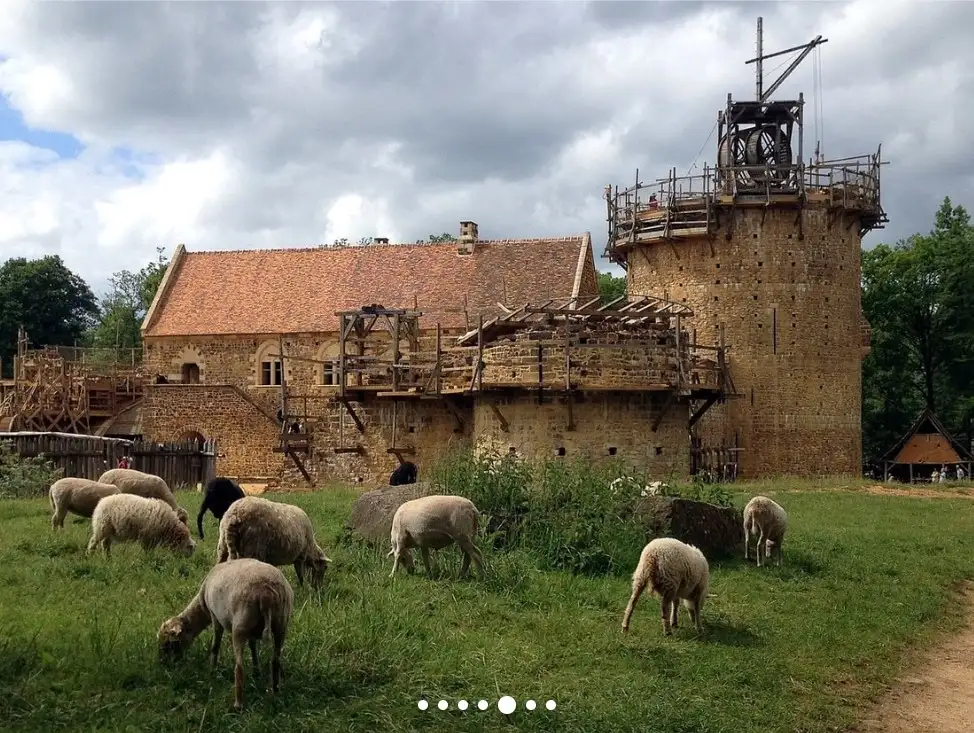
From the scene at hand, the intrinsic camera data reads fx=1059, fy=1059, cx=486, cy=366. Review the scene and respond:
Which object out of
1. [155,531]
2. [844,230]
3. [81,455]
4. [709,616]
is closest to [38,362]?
[81,455]

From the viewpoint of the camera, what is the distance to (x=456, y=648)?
9445 mm

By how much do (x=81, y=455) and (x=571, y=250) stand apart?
19.0m

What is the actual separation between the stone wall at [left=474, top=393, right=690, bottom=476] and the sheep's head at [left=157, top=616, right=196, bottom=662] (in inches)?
561

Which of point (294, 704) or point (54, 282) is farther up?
point (54, 282)

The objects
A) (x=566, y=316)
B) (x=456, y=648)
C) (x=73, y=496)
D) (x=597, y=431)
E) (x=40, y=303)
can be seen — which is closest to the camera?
(x=456, y=648)

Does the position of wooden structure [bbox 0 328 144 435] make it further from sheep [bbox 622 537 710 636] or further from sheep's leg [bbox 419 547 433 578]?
sheep [bbox 622 537 710 636]

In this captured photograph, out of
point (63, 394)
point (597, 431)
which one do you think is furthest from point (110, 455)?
point (63, 394)

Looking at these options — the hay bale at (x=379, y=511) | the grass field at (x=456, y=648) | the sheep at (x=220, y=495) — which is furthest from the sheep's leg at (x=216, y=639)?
the sheep at (x=220, y=495)

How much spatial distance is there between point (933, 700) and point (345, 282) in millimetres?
30988

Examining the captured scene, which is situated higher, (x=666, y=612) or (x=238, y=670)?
(x=238, y=670)

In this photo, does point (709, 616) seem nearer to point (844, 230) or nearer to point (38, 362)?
point (844, 230)

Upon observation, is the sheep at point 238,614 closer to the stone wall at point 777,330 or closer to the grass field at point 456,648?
the grass field at point 456,648

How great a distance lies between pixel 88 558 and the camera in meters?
12.0

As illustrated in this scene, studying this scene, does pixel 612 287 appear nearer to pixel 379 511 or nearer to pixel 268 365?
pixel 268 365
